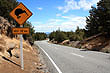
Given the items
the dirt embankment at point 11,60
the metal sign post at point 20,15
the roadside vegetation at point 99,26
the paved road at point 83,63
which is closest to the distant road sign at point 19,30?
the metal sign post at point 20,15

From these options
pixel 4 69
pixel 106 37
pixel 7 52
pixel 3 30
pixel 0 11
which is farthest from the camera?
pixel 106 37

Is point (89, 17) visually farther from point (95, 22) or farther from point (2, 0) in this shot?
point (2, 0)

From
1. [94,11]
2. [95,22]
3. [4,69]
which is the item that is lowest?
[4,69]

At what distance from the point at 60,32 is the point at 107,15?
41611mm

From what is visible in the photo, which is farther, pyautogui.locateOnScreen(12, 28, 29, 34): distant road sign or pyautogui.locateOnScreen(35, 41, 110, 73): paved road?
pyautogui.locateOnScreen(35, 41, 110, 73): paved road

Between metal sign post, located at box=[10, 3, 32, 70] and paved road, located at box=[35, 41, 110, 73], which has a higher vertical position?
metal sign post, located at box=[10, 3, 32, 70]

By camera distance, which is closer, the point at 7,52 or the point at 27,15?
the point at 27,15

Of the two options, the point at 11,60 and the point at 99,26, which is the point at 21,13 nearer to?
the point at 11,60

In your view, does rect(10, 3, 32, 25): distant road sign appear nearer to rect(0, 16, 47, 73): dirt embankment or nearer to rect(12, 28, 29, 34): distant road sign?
rect(12, 28, 29, 34): distant road sign

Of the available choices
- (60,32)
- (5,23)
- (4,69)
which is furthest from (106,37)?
(60,32)

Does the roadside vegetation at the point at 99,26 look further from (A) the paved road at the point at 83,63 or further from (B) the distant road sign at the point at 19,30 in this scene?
(B) the distant road sign at the point at 19,30

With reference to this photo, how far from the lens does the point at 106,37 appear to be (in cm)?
2284

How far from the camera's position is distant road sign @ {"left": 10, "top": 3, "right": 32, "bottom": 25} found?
593 centimetres

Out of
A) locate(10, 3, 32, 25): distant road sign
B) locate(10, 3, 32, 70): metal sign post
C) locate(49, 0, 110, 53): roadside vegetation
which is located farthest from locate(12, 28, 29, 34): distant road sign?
locate(49, 0, 110, 53): roadside vegetation
